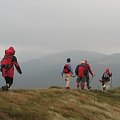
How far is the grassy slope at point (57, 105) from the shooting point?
20.7 meters

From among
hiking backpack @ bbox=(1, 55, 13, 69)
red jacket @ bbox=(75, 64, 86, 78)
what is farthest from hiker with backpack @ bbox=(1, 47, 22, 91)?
red jacket @ bbox=(75, 64, 86, 78)

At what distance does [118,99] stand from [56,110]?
11247 mm

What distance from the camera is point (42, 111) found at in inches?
861

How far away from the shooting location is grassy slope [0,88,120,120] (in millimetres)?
20734

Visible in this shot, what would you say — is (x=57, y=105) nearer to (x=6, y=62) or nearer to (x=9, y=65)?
(x=9, y=65)

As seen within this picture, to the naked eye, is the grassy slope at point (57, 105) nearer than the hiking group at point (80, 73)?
Yes

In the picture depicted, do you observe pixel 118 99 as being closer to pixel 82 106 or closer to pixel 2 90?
pixel 82 106

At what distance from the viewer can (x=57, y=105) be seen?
80.7 feet

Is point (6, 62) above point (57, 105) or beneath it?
above

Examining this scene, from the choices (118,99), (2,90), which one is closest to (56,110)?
(2,90)

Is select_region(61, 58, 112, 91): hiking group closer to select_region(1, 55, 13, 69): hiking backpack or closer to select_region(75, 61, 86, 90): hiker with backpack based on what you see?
select_region(75, 61, 86, 90): hiker with backpack

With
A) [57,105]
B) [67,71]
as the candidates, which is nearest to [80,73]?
[67,71]

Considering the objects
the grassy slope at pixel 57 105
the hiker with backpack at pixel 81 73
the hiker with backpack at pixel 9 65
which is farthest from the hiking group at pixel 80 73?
the hiker with backpack at pixel 9 65

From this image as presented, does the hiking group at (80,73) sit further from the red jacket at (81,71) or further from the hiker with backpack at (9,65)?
the hiker with backpack at (9,65)
